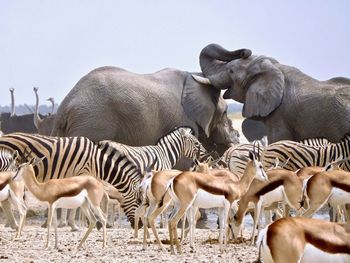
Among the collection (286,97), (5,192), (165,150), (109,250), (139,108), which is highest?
(286,97)

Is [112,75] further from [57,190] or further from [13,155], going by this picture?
[57,190]

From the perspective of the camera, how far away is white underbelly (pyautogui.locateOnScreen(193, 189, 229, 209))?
12.4 m

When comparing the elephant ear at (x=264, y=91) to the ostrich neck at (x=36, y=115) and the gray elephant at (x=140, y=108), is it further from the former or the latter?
the ostrich neck at (x=36, y=115)

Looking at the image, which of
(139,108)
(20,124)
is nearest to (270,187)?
(139,108)

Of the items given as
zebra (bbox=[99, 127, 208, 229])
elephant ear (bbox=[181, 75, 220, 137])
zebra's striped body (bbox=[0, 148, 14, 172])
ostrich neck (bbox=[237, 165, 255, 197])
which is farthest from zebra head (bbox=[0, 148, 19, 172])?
elephant ear (bbox=[181, 75, 220, 137])

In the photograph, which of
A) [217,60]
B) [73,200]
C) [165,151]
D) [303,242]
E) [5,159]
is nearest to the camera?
[303,242]

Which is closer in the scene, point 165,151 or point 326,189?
point 326,189

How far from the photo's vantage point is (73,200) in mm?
12859

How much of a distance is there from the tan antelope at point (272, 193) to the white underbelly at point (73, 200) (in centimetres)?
194

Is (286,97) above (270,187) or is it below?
above

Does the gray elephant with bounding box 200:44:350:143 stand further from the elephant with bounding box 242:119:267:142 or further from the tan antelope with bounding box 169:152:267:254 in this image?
the tan antelope with bounding box 169:152:267:254

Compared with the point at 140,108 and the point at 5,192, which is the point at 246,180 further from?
the point at 140,108

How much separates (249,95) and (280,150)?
499cm

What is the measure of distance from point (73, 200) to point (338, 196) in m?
3.20
